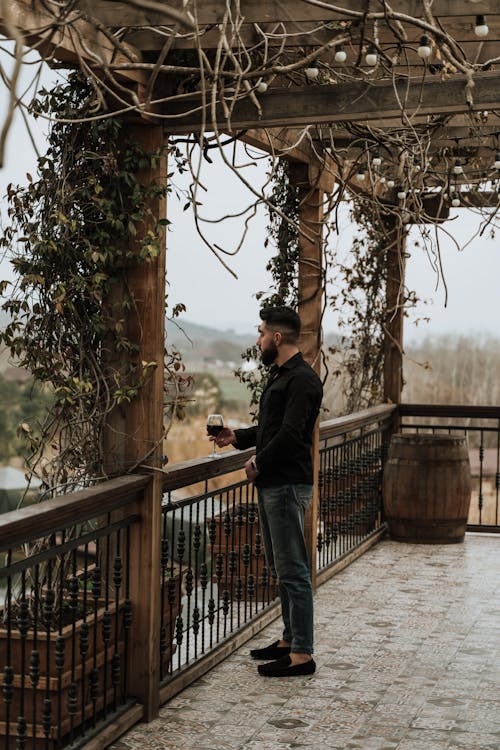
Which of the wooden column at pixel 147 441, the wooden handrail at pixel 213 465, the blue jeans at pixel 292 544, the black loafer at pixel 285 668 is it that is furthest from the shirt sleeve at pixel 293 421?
the black loafer at pixel 285 668

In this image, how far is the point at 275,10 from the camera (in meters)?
3.52

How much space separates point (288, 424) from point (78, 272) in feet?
3.52

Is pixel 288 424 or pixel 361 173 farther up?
pixel 361 173

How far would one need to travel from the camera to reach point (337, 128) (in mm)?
5656

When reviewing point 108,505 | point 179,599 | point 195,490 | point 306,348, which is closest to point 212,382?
point 195,490

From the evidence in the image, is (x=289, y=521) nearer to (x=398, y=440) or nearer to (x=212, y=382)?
(x=398, y=440)

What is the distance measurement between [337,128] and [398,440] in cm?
264

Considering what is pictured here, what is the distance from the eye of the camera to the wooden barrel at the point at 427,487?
24.3 feet

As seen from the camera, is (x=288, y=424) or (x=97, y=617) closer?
(x=97, y=617)

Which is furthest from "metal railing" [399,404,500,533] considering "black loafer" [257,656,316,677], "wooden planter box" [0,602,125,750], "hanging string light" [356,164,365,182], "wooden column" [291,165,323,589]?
"wooden planter box" [0,602,125,750]

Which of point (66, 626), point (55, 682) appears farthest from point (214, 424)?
point (55, 682)

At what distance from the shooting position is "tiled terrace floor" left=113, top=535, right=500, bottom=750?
12.9ft

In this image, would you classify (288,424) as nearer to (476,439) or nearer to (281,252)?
(281,252)

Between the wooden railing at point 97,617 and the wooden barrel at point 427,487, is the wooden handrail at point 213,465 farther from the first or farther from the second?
the wooden barrel at point 427,487
